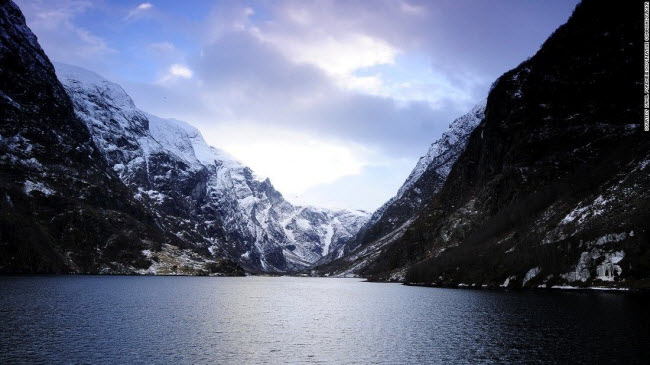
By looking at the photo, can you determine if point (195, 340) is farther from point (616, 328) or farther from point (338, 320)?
point (616, 328)

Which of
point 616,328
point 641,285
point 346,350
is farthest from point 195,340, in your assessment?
point 641,285

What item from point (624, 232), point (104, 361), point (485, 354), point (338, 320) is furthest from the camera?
point (624, 232)

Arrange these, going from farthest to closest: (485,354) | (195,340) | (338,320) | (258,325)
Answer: (338,320)
(258,325)
(195,340)
(485,354)

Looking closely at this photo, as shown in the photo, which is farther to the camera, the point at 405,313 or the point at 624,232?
the point at 624,232

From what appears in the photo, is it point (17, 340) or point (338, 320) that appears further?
point (338, 320)

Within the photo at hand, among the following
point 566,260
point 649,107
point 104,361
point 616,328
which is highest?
point 649,107

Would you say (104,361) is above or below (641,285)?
below

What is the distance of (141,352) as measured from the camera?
57375 millimetres

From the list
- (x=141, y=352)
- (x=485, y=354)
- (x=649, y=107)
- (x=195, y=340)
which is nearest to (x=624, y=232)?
(x=649, y=107)

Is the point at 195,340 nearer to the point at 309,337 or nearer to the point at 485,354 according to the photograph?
the point at 309,337

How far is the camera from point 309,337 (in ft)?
238

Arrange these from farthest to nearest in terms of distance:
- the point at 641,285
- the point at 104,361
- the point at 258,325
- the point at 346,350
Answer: the point at 641,285, the point at 258,325, the point at 346,350, the point at 104,361

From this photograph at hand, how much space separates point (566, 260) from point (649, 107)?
181 ft

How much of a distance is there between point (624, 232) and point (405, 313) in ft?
260
